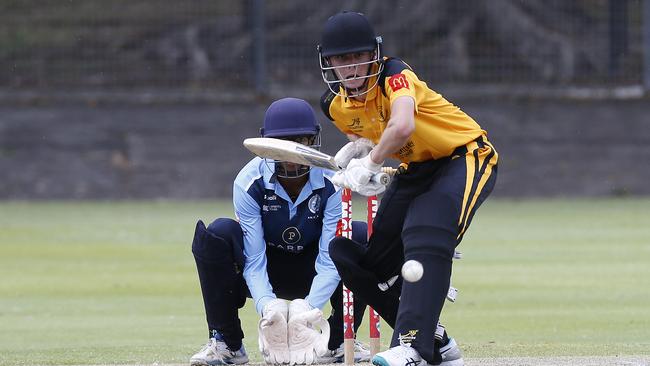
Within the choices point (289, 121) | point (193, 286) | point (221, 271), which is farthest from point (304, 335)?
point (193, 286)

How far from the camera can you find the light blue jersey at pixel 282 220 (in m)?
6.50

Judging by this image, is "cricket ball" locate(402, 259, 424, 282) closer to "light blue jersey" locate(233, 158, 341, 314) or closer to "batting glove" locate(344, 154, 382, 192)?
"batting glove" locate(344, 154, 382, 192)

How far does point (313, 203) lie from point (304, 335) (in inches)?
28.3

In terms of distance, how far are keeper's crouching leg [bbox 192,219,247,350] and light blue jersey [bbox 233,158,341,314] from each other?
0.07 m

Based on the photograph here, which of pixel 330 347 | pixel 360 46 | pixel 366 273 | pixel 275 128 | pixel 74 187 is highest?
pixel 360 46

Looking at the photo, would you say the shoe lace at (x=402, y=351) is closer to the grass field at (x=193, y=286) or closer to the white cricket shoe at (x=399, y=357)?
the white cricket shoe at (x=399, y=357)

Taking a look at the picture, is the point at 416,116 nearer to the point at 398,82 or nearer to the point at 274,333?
the point at 398,82

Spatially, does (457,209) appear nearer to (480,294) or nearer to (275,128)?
(275,128)

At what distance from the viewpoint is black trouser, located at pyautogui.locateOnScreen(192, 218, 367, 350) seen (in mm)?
6484

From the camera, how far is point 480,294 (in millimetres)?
10070

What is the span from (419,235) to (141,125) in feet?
45.9

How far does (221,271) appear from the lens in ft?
21.3

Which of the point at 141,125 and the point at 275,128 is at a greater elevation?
the point at 275,128

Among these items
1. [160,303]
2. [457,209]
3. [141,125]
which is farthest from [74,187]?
[457,209]
